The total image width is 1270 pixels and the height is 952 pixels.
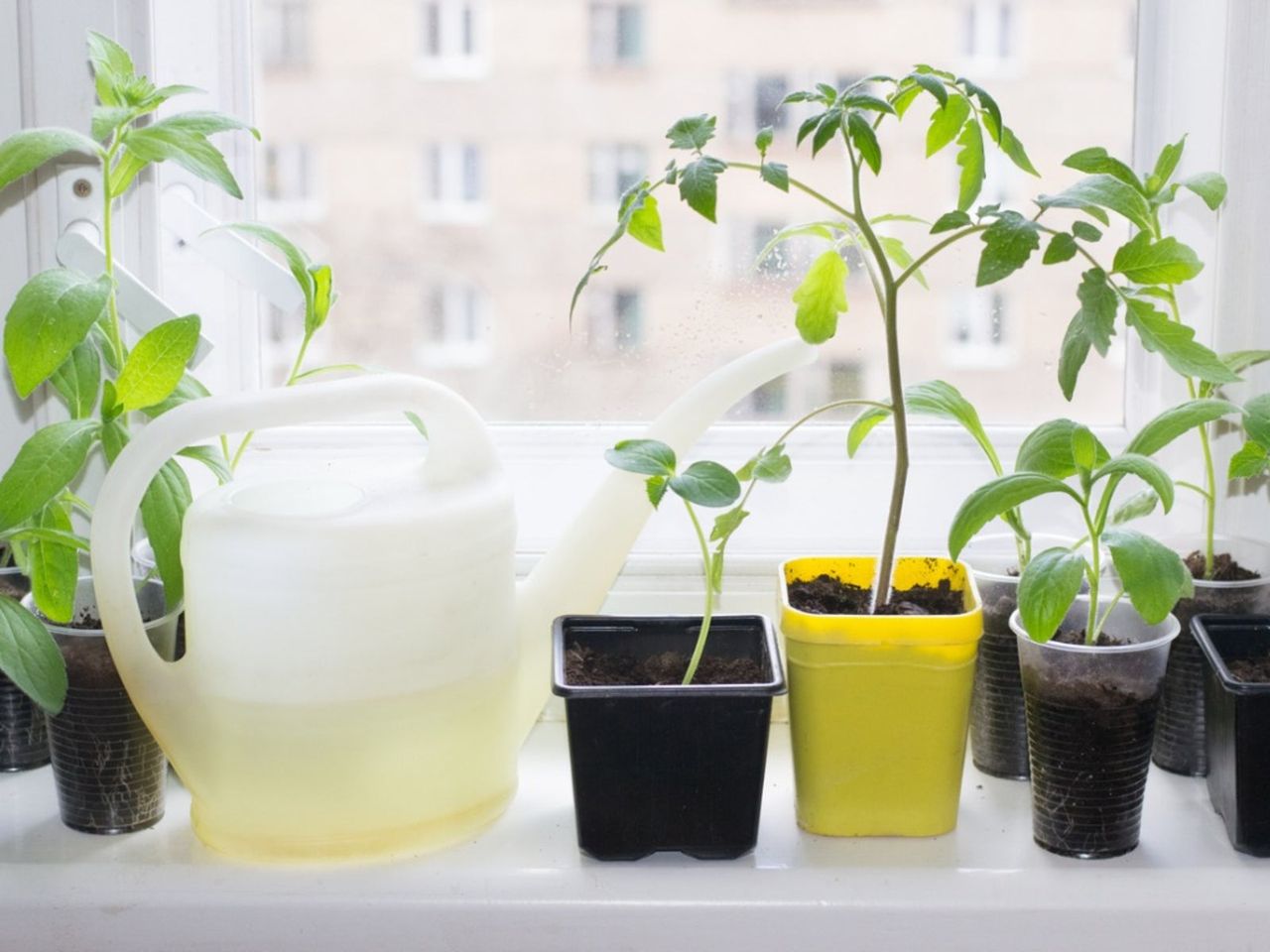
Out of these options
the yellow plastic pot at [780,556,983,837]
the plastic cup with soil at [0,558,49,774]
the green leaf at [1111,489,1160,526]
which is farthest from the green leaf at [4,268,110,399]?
Answer: the green leaf at [1111,489,1160,526]

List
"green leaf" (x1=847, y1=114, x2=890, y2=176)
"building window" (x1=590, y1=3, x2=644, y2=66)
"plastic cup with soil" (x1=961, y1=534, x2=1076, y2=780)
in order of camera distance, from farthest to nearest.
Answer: "building window" (x1=590, y1=3, x2=644, y2=66), "plastic cup with soil" (x1=961, y1=534, x2=1076, y2=780), "green leaf" (x1=847, y1=114, x2=890, y2=176)

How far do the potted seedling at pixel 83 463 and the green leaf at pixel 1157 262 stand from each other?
556mm

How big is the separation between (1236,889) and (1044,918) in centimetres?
12

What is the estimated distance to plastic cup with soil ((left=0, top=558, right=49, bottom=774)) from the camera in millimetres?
972

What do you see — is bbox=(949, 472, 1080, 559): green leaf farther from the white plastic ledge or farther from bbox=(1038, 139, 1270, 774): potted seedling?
the white plastic ledge

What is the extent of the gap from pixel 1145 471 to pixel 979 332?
17.9 inches

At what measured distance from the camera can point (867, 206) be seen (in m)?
1.18

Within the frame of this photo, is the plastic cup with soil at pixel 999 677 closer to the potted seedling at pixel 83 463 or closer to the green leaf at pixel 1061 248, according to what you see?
the green leaf at pixel 1061 248

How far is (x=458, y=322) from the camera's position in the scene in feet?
3.92

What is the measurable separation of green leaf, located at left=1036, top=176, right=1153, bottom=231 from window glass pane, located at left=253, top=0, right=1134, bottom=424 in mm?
340

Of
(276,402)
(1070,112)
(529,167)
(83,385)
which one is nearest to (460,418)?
(276,402)

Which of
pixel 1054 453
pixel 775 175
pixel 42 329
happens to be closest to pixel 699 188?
pixel 775 175

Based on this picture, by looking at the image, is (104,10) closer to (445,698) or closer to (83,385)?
(83,385)

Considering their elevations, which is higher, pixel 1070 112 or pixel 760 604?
pixel 1070 112
